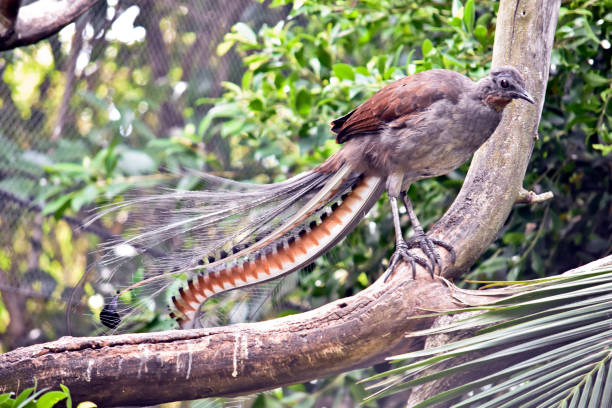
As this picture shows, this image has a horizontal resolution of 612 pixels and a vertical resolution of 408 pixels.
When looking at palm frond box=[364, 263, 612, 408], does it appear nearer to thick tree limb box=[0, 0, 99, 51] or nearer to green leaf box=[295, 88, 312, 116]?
green leaf box=[295, 88, 312, 116]

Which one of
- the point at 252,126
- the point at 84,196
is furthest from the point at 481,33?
the point at 84,196

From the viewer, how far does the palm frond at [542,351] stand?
50.4 inches

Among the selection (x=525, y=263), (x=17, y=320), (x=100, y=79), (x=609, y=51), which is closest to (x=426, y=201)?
(x=525, y=263)

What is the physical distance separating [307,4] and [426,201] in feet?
3.48

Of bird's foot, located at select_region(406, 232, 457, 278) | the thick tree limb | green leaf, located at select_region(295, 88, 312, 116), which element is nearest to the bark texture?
bird's foot, located at select_region(406, 232, 457, 278)

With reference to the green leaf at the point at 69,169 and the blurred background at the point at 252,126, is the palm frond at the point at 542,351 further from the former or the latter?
the green leaf at the point at 69,169

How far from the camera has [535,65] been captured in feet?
7.56

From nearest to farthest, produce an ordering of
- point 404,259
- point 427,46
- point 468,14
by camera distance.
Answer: point 404,259 → point 468,14 → point 427,46

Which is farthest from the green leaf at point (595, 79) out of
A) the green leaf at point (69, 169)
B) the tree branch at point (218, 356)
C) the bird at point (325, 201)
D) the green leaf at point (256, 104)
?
the green leaf at point (69, 169)

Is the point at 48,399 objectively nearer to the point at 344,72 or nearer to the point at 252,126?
the point at 344,72

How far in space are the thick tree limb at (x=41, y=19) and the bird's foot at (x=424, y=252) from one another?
1.45 m

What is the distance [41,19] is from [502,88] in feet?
5.38

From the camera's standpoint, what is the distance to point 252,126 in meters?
3.12

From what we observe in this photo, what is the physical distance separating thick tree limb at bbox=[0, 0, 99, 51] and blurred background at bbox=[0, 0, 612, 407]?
65 centimetres
